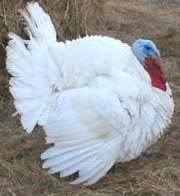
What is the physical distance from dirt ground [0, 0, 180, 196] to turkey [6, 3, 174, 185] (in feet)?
0.43

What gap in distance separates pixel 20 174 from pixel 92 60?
781 millimetres

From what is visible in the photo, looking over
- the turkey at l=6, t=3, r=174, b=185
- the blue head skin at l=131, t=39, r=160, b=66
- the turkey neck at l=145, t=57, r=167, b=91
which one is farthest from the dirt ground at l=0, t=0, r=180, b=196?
the blue head skin at l=131, t=39, r=160, b=66

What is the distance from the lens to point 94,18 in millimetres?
5262

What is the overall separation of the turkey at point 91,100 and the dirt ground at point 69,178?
13 centimetres

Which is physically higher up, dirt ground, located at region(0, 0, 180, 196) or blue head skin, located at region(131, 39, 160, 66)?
blue head skin, located at region(131, 39, 160, 66)

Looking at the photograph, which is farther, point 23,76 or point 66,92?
point 23,76

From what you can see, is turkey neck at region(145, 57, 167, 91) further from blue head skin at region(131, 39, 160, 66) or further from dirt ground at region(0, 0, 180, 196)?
dirt ground at region(0, 0, 180, 196)

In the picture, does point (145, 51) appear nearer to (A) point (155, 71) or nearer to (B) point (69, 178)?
(A) point (155, 71)

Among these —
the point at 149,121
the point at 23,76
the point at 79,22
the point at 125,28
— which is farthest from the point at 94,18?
the point at 149,121

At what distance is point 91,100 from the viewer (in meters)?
3.13

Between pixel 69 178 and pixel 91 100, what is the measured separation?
0.52m

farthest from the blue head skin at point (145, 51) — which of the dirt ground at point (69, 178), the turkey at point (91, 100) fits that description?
the dirt ground at point (69, 178)

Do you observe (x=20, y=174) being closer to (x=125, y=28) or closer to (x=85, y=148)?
(x=85, y=148)

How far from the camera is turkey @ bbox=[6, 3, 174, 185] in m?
3.13
